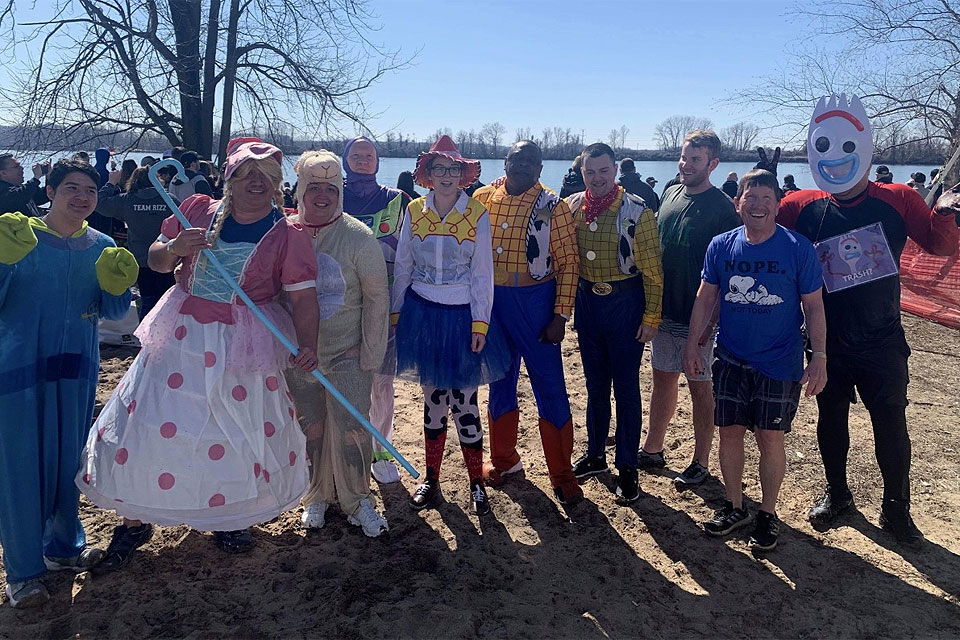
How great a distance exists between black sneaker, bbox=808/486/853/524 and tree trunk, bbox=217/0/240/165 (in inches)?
367

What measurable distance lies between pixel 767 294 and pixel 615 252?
0.86 meters

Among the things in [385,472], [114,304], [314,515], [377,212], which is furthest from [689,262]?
[114,304]

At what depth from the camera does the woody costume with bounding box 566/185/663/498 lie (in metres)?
3.55

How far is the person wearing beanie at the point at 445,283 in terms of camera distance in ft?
11.0

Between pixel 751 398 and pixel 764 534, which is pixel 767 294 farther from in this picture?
pixel 764 534

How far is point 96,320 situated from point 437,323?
64.4 inches

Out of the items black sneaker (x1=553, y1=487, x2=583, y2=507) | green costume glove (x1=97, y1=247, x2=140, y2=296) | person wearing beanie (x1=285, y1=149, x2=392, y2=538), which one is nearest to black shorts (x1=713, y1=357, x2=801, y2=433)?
black sneaker (x1=553, y1=487, x2=583, y2=507)

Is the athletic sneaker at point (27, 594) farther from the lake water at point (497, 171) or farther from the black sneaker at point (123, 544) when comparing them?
the lake water at point (497, 171)

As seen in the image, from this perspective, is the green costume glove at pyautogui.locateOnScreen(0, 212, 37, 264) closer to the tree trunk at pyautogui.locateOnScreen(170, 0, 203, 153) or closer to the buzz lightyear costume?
the buzz lightyear costume

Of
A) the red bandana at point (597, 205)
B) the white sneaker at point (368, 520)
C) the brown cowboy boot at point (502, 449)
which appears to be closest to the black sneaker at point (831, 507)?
the brown cowboy boot at point (502, 449)

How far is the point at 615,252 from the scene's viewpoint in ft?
11.7

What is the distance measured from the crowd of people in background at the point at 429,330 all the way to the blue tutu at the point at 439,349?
0.01 meters

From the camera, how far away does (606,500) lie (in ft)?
12.5

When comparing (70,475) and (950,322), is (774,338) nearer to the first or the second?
(70,475)
